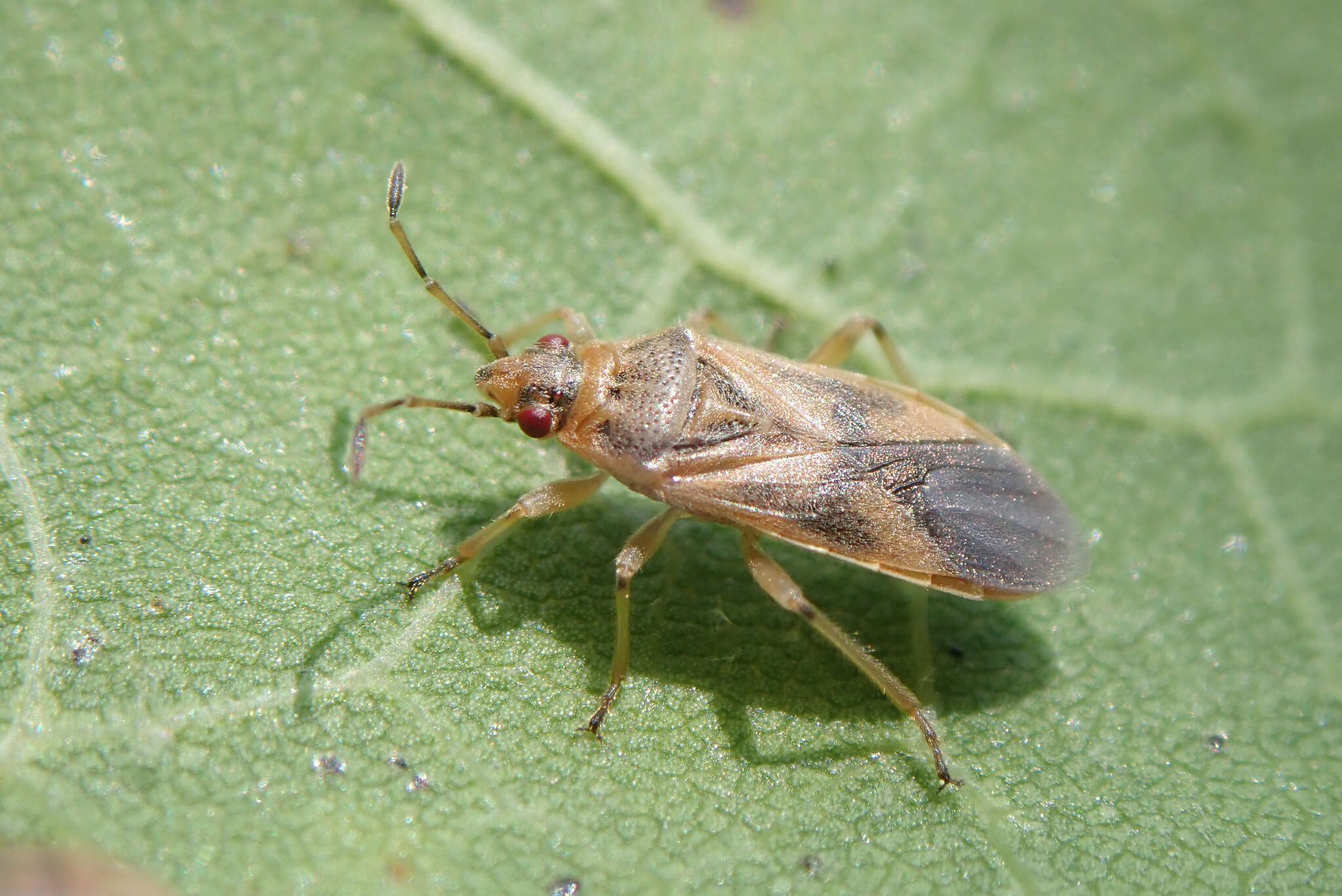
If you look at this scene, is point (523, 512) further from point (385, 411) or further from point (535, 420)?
point (385, 411)

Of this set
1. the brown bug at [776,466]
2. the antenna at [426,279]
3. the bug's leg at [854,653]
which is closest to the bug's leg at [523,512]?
the brown bug at [776,466]

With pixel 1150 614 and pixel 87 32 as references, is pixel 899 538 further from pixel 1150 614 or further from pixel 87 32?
pixel 87 32

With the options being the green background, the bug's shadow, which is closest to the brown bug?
the bug's shadow

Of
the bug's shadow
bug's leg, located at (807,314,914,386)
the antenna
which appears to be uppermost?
bug's leg, located at (807,314,914,386)

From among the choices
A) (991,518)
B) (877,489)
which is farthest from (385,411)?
(991,518)

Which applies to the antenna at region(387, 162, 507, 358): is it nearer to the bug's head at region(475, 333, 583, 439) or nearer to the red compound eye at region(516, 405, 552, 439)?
the bug's head at region(475, 333, 583, 439)

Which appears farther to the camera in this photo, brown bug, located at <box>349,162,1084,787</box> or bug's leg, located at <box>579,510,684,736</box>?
brown bug, located at <box>349,162,1084,787</box>
